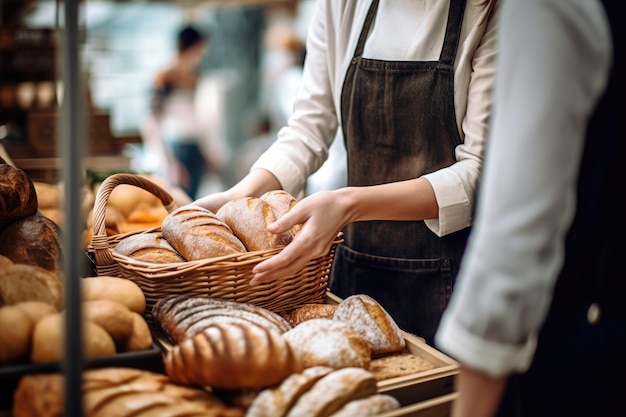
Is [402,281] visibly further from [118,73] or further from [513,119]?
[118,73]

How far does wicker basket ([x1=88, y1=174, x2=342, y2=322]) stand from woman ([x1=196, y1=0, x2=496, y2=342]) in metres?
0.09

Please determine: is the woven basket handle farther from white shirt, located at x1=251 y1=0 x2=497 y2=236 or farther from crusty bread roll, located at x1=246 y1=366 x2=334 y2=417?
crusty bread roll, located at x1=246 y1=366 x2=334 y2=417

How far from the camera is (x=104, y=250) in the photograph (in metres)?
1.56

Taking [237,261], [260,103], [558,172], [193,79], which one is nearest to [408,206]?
[237,261]

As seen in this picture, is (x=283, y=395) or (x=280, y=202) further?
(x=280, y=202)

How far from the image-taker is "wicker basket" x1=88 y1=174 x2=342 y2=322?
1375 millimetres

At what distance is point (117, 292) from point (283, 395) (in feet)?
1.52

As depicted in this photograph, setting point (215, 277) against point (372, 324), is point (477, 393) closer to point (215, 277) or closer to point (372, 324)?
point (372, 324)

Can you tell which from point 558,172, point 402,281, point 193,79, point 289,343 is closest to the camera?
point 558,172

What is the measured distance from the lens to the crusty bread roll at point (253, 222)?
156 centimetres

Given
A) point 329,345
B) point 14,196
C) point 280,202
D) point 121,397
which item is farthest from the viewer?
point 280,202

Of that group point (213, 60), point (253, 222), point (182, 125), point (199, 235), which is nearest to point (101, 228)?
point (199, 235)

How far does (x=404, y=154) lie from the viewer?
1.81 metres

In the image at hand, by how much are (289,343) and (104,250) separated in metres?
0.65
